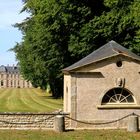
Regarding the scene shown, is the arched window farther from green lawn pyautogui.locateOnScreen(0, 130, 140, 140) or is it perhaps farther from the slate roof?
green lawn pyautogui.locateOnScreen(0, 130, 140, 140)

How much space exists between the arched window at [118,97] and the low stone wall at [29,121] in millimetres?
2797

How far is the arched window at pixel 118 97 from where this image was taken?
2730 centimetres

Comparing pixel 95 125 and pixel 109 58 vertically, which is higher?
pixel 109 58

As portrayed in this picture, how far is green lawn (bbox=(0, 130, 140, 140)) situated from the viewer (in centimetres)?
2275

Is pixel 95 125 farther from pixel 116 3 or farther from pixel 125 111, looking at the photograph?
pixel 116 3

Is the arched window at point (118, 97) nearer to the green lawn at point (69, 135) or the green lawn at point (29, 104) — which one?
the green lawn at point (69, 135)

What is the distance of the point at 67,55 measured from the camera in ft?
152

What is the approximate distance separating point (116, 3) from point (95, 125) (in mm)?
14970

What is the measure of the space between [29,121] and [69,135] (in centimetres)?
329

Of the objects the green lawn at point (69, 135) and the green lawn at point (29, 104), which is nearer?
the green lawn at point (69, 135)

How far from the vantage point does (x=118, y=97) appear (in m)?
27.4

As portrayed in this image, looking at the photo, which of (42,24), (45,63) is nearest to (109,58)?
(42,24)

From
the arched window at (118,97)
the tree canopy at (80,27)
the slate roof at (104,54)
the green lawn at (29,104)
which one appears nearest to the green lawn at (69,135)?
the arched window at (118,97)

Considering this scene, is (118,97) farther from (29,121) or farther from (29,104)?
(29,104)
